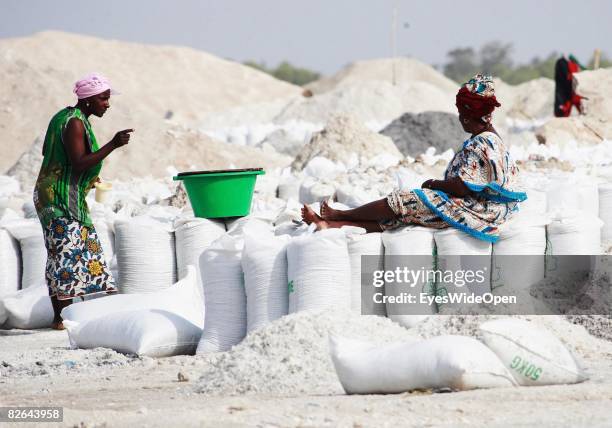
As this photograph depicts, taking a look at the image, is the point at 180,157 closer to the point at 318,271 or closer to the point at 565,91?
the point at 565,91

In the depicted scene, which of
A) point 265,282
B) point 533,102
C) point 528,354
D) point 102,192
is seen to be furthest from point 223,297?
point 533,102

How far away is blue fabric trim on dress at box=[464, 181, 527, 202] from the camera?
14.9 feet

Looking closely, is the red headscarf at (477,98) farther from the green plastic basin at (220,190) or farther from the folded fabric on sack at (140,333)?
the folded fabric on sack at (140,333)

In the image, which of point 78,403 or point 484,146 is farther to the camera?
point 484,146

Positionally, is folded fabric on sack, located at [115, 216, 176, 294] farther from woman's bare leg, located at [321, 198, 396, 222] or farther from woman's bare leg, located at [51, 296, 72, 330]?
woman's bare leg, located at [321, 198, 396, 222]

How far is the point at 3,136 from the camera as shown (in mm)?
15945

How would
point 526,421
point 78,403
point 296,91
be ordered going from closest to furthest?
point 526,421 < point 78,403 < point 296,91

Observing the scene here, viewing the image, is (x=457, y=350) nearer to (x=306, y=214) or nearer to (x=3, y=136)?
(x=306, y=214)

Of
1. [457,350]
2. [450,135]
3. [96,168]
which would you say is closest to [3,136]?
[450,135]

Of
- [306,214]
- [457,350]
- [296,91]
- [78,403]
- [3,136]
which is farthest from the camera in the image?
[296,91]

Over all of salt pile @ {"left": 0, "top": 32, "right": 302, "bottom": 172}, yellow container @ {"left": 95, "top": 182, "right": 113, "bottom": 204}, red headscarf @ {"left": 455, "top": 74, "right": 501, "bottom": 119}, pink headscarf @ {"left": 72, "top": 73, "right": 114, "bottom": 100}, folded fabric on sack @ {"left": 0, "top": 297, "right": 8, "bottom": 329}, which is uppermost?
salt pile @ {"left": 0, "top": 32, "right": 302, "bottom": 172}

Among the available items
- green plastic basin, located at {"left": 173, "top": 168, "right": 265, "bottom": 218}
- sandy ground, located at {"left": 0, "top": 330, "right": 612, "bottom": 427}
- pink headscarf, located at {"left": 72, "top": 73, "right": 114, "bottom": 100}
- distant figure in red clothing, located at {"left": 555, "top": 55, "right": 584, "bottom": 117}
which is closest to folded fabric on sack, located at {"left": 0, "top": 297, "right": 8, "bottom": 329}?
green plastic basin, located at {"left": 173, "top": 168, "right": 265, "bottom": 218}

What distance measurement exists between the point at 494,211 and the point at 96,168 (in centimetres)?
208

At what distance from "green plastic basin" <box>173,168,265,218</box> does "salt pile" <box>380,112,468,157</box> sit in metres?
7.89
